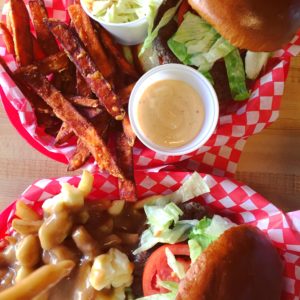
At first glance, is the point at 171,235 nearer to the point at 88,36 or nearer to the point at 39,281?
the point at 39,281

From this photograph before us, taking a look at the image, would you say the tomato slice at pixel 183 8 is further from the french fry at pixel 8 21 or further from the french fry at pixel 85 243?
the french fry at pixel 85 243

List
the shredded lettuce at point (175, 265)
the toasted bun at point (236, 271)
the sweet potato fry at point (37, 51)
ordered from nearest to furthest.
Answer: the toasted bun at point (236, 271) → the shredded lettuce at point (175, 265) → the sweet potato fry at point (37, 51)

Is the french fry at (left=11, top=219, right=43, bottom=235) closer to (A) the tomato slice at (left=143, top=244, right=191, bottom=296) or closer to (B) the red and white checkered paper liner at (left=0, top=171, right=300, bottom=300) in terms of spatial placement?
(B) the red and white checkered paper liner at (left=0, top=171, right=300, bottom=300)

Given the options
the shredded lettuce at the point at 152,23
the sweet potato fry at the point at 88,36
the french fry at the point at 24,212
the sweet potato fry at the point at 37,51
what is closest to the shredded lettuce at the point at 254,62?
the shredded lettuce at the point at 152,23

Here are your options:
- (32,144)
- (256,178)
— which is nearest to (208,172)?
(256,178)

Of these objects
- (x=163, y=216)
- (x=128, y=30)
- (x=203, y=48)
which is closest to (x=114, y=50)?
(x=128, y=30)

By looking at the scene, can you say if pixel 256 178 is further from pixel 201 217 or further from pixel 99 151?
pixel 99 151
